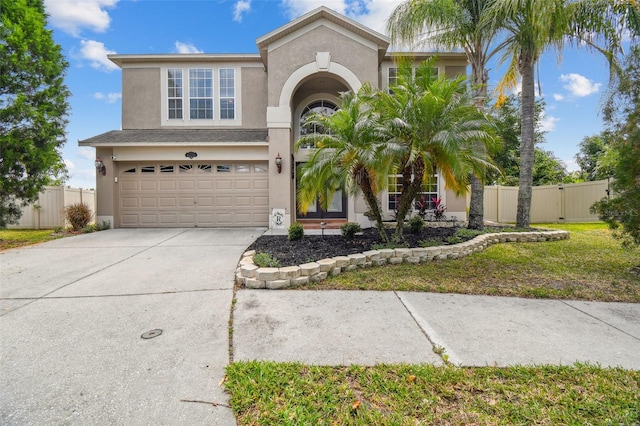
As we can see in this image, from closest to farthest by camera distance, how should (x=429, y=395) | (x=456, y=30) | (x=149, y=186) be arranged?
(x=429, y=395), (x=456, y=30), (x=149, y=186)

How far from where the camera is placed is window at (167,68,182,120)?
42.8ft

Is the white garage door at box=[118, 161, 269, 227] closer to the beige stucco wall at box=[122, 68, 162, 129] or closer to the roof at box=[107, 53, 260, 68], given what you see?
the beige stucco wall at box=[122, 68, 162, 129]

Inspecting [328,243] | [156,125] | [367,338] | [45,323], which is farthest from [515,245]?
[156,125]

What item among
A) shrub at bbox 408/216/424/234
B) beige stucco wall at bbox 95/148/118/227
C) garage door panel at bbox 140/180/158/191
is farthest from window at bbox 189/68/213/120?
shrub at bbox 408/216/424/234

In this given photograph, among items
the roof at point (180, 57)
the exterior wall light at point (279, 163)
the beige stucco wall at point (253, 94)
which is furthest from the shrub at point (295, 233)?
the roof at point (180, 57)

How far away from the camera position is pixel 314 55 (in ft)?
36.4

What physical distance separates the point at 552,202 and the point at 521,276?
12289 mm

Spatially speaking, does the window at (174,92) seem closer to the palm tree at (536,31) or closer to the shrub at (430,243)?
the shrub at (430,243)

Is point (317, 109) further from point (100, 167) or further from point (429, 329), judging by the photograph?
point (429, 329)

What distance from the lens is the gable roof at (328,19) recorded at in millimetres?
10688

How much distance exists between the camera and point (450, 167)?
6.42 metres

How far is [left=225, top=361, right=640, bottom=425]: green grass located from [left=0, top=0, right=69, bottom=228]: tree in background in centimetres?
1110

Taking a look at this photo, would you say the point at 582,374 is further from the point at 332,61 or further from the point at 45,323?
the point at 332,61

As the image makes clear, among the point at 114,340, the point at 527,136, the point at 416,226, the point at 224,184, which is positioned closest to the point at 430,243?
the point at 416,226
